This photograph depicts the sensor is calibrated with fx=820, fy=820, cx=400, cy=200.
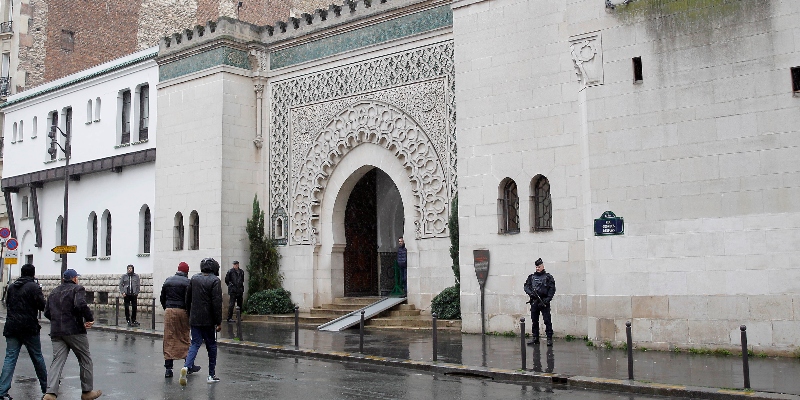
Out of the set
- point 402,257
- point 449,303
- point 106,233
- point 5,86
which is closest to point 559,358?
point 449,303

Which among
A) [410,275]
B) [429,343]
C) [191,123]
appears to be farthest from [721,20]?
[191,123]

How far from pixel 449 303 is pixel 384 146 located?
14.4 ft

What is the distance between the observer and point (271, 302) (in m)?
21.1

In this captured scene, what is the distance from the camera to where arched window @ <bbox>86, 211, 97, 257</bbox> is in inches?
1091

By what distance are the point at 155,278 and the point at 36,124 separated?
11.0m

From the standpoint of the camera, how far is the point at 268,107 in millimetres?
22469

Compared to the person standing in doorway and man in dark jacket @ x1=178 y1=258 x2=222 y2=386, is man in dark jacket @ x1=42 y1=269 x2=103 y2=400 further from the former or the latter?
the person standing in doorway

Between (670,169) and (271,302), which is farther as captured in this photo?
(271,302)

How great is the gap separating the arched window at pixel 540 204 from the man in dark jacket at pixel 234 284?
817 cm

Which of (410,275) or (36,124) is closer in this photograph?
(410,275)

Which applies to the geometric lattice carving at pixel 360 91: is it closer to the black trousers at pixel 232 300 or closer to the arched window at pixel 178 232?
the black trousers at pixel 232 300

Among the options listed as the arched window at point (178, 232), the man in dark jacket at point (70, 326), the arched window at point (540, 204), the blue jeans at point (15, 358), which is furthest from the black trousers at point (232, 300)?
the man in dark jacket at point (70, 326)

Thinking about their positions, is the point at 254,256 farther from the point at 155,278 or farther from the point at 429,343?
the point at 429,343

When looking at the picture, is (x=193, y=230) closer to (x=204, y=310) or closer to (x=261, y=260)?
(x=261, y=260)
